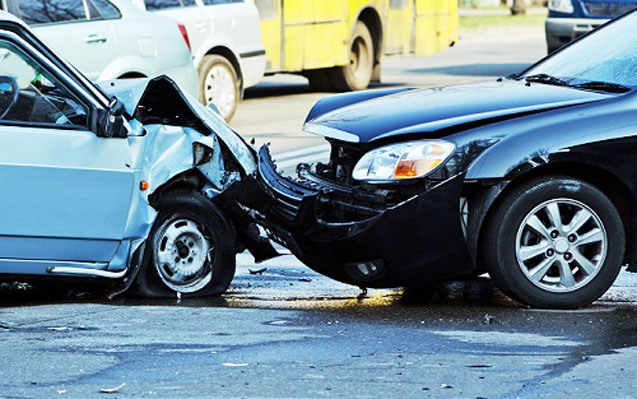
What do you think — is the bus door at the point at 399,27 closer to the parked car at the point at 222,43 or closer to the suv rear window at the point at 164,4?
the parked car at the point at 222,43

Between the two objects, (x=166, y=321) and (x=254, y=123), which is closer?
(x=166, y=321)

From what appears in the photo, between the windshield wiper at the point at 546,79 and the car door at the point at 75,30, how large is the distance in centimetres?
516

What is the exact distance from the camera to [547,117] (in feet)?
22.1

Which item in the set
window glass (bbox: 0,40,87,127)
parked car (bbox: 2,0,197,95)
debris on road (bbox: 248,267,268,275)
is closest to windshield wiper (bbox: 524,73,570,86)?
debris on road (bbox: 248,267,268,275)

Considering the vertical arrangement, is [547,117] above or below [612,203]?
above

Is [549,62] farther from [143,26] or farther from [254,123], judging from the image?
[254,123]

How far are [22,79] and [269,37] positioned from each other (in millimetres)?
11258

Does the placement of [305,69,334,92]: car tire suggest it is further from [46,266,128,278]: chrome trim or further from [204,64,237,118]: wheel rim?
[46,266,128,278]: chrome trim

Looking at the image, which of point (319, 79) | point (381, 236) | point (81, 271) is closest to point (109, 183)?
point (81, 271)

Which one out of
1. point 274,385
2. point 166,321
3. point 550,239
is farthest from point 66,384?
point 550,239

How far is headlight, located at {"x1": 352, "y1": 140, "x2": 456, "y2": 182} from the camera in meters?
6.57

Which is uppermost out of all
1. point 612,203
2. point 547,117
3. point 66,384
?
point 547,117

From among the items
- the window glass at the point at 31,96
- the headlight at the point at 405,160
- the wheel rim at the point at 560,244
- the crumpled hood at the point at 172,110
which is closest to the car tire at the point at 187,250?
the crumpled hood at the point at 172,110

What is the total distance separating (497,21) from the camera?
1571 inches
